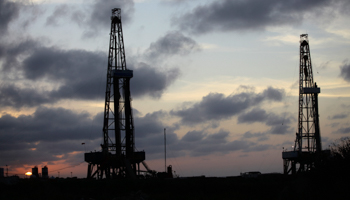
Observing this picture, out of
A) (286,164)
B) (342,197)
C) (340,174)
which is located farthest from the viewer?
(286,164)

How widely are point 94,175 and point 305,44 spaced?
58903mm

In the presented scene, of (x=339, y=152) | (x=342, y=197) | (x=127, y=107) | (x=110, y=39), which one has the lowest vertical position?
(x=342, y=197)

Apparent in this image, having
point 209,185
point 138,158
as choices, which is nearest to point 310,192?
point 209,185

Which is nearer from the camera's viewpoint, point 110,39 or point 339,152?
point 339,152

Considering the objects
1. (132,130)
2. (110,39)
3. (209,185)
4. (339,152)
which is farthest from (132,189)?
(110,39)

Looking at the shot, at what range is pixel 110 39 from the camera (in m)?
85.4

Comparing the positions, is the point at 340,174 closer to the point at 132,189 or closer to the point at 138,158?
the point at 132,189

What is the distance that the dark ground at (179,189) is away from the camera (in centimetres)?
4950

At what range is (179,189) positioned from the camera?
58000 millimetres

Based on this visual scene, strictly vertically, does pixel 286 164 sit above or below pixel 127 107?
below

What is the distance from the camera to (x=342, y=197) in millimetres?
46062

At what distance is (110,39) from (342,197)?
→ 5339 centimetres

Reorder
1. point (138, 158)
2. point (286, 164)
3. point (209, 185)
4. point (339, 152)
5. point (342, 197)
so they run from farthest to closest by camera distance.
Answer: point (286, 164) < point (138, 158) < point (209, 185) < point (339, 152) < point (342, 197)

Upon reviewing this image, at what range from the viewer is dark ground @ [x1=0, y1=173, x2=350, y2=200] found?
→ 4950cm
